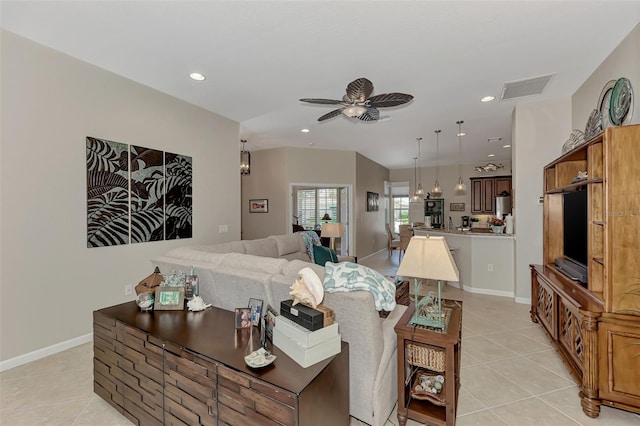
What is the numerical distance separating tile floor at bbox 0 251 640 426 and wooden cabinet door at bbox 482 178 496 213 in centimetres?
642

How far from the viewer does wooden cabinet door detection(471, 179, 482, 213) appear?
352 inches

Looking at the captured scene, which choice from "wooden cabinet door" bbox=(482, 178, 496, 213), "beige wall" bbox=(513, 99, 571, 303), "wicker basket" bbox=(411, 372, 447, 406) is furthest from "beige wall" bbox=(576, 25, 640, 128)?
"wooden cabinet door" bbox=(482, 178, 496, 213)

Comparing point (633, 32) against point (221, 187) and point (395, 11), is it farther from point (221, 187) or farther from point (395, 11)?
point (221, 187)

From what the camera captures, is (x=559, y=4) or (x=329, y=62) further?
(x=329, y=62)

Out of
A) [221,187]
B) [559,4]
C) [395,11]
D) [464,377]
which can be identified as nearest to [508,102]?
[559,4]

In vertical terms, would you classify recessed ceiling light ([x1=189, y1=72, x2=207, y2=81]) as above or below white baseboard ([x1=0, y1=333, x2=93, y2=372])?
above

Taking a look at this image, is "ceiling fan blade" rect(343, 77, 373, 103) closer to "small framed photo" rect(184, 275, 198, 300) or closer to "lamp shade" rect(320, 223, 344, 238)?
"small framed photo" rect(184, 275, 198, 300)

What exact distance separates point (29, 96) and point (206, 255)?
220 cm

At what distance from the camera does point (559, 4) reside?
2105 mm

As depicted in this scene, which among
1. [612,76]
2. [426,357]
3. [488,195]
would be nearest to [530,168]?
[612,76]

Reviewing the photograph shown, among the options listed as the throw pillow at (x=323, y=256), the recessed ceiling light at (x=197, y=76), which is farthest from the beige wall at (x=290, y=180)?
the recessed ceiling light at (x=197, y=76)

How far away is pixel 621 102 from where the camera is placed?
8.62 ft

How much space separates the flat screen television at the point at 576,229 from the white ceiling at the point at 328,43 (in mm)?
1446

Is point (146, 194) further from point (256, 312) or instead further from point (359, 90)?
point (359, 90)
